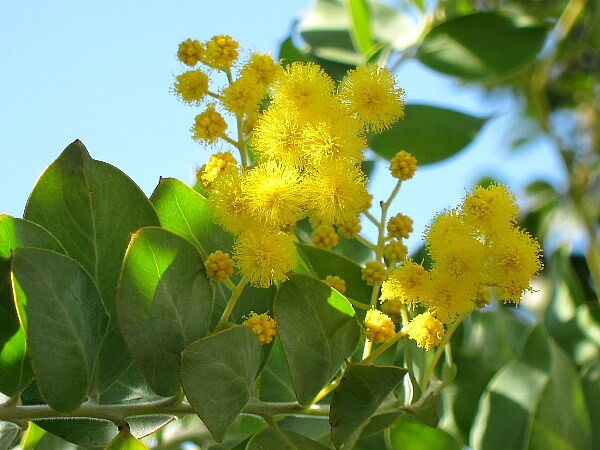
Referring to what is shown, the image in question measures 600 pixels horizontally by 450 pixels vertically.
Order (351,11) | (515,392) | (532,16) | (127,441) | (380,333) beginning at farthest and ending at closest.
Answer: (532,16), (351,11), (515,392), (380,333), (127,441)

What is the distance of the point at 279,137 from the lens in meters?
1.39

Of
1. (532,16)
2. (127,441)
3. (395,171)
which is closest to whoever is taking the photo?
(127,441)

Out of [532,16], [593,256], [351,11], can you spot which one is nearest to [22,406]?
[351,11]

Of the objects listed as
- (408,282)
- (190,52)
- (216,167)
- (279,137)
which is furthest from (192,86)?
(408,282)

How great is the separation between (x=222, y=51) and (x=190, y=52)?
7 centimetres

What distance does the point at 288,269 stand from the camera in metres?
1.37

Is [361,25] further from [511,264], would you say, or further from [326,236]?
[511,264]

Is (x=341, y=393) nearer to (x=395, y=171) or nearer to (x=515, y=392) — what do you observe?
(x=395, y=171)

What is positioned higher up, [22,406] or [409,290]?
[409,290]

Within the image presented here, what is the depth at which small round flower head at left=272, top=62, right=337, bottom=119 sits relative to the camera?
1.43m

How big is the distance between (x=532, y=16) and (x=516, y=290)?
4.81ft

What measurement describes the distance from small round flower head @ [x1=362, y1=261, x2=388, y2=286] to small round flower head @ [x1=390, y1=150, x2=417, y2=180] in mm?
189

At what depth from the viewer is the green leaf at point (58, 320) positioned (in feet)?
3.81

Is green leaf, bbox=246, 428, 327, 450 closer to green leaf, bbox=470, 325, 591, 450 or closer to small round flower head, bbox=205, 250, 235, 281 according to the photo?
small round flower head, bbox=205, 250, 235, 281
